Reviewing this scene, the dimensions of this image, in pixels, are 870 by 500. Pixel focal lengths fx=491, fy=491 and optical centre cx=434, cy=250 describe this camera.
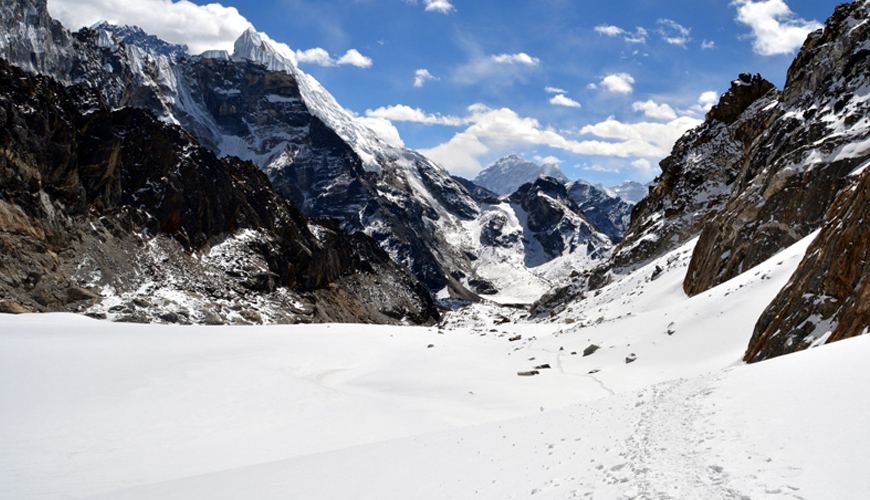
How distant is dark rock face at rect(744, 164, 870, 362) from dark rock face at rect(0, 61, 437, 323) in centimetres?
4793

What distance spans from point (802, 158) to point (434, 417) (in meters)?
22.3

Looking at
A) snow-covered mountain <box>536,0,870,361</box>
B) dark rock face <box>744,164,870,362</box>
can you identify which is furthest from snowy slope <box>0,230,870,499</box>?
snow-covered mountain <box>536,0,870,361</box>

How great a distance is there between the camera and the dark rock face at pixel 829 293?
11055 millimetres

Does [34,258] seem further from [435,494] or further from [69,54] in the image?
[69,54]

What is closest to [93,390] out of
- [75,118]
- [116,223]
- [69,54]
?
[116,223]

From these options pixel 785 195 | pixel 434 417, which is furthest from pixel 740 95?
pixel 434 417

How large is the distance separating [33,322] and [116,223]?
4596cm

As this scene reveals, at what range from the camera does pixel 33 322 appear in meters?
19.7

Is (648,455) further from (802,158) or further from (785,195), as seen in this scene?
(802,158)

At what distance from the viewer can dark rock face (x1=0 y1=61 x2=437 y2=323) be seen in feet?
155

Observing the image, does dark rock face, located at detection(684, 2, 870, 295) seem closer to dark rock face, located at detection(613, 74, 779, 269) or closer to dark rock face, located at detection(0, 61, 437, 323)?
dark rock face, located at detection(613, 74, 779, 269)

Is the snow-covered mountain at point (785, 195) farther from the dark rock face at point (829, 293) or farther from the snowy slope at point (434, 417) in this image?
the snowy slope at point (434, 417)

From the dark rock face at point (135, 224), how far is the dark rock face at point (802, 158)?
163 feet

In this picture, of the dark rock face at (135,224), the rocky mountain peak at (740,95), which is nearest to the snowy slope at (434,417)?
the dark rock face at (135,224)
